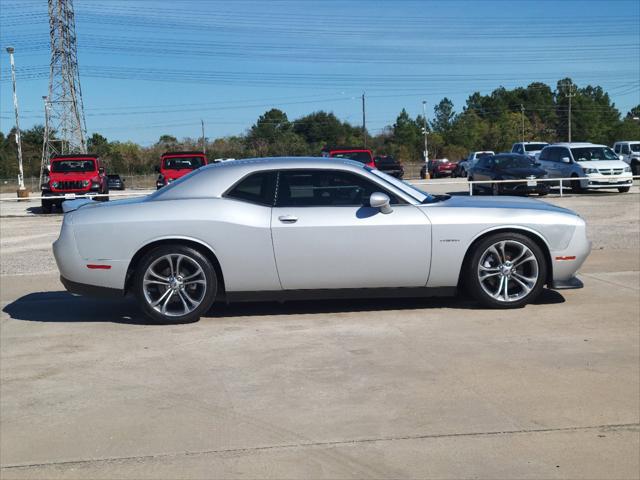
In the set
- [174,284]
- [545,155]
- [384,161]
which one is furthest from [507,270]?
[384,161]

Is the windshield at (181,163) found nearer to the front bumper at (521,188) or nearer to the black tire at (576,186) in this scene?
the front bumper at (521,188)

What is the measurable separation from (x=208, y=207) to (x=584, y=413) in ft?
12.3

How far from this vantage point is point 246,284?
7062mm

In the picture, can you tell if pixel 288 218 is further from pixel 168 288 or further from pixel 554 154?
pixel 554 154

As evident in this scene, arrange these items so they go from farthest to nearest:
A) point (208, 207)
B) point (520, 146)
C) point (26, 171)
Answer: point (26, 171) < point (520, 146) < point (208, 207)

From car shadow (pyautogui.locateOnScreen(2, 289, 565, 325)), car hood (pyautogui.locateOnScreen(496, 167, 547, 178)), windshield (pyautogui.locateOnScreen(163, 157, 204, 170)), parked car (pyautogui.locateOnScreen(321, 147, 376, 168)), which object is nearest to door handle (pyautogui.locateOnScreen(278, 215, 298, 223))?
car shadow (pyautogui.locateOnScreen(2, 289, 565, 325))

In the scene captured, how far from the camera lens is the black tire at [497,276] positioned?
7.17m

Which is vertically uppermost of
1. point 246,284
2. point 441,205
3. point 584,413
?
point 441,205

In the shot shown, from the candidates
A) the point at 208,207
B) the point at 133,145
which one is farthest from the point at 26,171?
the point at 208,207

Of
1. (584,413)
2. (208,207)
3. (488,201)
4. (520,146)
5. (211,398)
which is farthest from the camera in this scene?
(520,146)

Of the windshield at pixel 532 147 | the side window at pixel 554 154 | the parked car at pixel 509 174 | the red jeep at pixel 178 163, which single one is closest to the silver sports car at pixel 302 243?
the parked car at pixel 509 174

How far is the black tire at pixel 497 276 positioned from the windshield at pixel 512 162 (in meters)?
18.6

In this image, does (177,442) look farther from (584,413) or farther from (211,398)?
(584,413)

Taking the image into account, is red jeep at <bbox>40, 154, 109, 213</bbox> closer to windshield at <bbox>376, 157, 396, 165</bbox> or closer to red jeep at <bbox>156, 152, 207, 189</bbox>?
red jeep at <bbox>156, 152, 207, 189</bbox>
